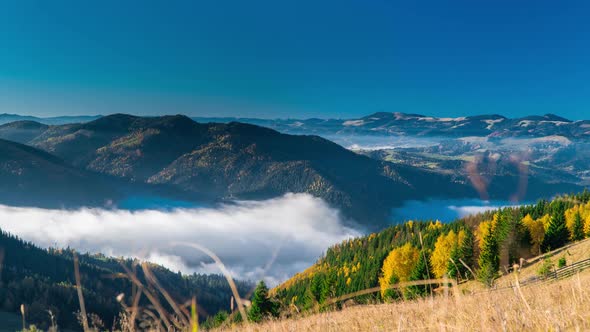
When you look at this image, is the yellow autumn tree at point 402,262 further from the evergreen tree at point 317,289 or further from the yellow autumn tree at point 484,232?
the evergreen tree at point 317,289

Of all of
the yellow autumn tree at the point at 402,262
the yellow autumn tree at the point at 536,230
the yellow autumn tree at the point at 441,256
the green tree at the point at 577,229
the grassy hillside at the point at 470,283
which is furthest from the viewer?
the yellow autumn tree at the point at 402,262

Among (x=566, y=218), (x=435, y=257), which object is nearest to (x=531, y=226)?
(x=566, y=218)

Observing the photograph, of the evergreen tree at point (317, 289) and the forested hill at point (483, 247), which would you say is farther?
the forested hill at point (483, 247)

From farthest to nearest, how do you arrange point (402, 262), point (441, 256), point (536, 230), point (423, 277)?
point (402, 262)
point (536, 230)
point (441, 256)
point (423, 277)

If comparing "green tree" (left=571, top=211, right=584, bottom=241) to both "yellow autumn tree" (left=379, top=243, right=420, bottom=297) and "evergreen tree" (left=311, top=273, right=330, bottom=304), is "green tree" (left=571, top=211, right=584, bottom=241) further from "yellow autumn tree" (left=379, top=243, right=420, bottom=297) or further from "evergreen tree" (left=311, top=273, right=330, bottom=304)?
"evergreen tree" (left=311, top=273, right=330, bottom=304)

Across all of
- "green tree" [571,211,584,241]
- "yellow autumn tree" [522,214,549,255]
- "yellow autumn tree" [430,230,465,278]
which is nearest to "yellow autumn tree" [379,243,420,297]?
"yellow autumn tree" [430,230,465,278]

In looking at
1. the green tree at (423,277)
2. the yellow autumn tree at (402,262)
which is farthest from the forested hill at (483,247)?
the green tree at (423,277)

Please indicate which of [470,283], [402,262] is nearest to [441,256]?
[402,262]

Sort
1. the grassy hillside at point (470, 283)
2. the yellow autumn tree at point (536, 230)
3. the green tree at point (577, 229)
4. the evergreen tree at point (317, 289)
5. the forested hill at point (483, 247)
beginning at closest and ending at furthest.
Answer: the grassy hillside at point (470, 283), the evergreen tree at point (317, 289), the forested hill at point (483, 247), the green tree at point (577, 229), the yellow autumn tree at point (536, 230)

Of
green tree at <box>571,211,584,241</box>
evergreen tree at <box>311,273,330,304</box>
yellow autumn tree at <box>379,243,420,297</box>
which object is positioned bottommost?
yellow autumn tree at <box>379,243,420,297</box>

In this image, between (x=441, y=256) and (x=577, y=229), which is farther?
(x=441, y=256)

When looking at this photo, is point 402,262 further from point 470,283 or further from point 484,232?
point 470,283

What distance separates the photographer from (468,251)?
56.0 meters

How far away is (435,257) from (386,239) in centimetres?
7944
